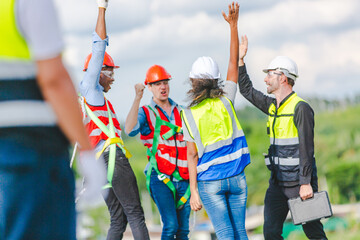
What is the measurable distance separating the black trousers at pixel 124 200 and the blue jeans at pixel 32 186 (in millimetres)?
3188

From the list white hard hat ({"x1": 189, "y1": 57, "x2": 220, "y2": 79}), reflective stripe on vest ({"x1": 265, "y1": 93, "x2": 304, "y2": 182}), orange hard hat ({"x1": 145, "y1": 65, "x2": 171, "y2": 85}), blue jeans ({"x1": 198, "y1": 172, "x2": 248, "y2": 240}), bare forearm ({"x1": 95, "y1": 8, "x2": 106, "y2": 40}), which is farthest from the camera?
orange hard hat ({"x1": 145, "y1": 65, "x2": 171, "y2": 85})

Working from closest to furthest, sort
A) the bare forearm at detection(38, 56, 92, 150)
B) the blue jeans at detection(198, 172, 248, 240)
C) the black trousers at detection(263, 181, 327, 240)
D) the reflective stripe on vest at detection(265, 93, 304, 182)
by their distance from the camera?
1. the bare forearm at detection(38, 56, 92, 150)
2. the blue jeans at detection(198, 172, 248, 240)
3. the reflective stripe on vest at detection(265, 93, 304, 182)
4. the black trousers at detection(263, 181, 327, 240)

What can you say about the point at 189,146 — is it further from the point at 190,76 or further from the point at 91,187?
the point at 91,187

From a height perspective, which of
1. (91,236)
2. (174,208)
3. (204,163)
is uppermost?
(204,163)

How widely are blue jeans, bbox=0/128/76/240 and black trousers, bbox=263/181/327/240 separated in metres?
3.80

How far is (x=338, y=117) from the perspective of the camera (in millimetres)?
78938

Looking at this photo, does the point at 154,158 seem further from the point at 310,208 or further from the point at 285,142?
the point at 310,208

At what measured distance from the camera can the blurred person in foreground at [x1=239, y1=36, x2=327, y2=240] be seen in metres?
5.43

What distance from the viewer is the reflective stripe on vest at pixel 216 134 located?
16.1ft

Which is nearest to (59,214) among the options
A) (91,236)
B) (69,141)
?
(69,141)

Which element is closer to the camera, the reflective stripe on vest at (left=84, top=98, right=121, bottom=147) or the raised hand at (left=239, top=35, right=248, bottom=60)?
the reflective stripe on vest at (left=84, top=98, right=121, bottom=147)

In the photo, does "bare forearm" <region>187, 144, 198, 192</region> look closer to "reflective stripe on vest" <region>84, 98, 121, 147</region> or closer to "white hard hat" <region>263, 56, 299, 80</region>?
"reflective stripe on vest" <region>84, 98, 121, 147</region>

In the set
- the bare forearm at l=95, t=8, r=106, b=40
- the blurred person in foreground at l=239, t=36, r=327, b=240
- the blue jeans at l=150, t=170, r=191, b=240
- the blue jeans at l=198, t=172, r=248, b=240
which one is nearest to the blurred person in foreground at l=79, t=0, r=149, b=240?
the blue jeans at l=150, t=170, r=191, b=240

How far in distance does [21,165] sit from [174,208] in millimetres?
3792
